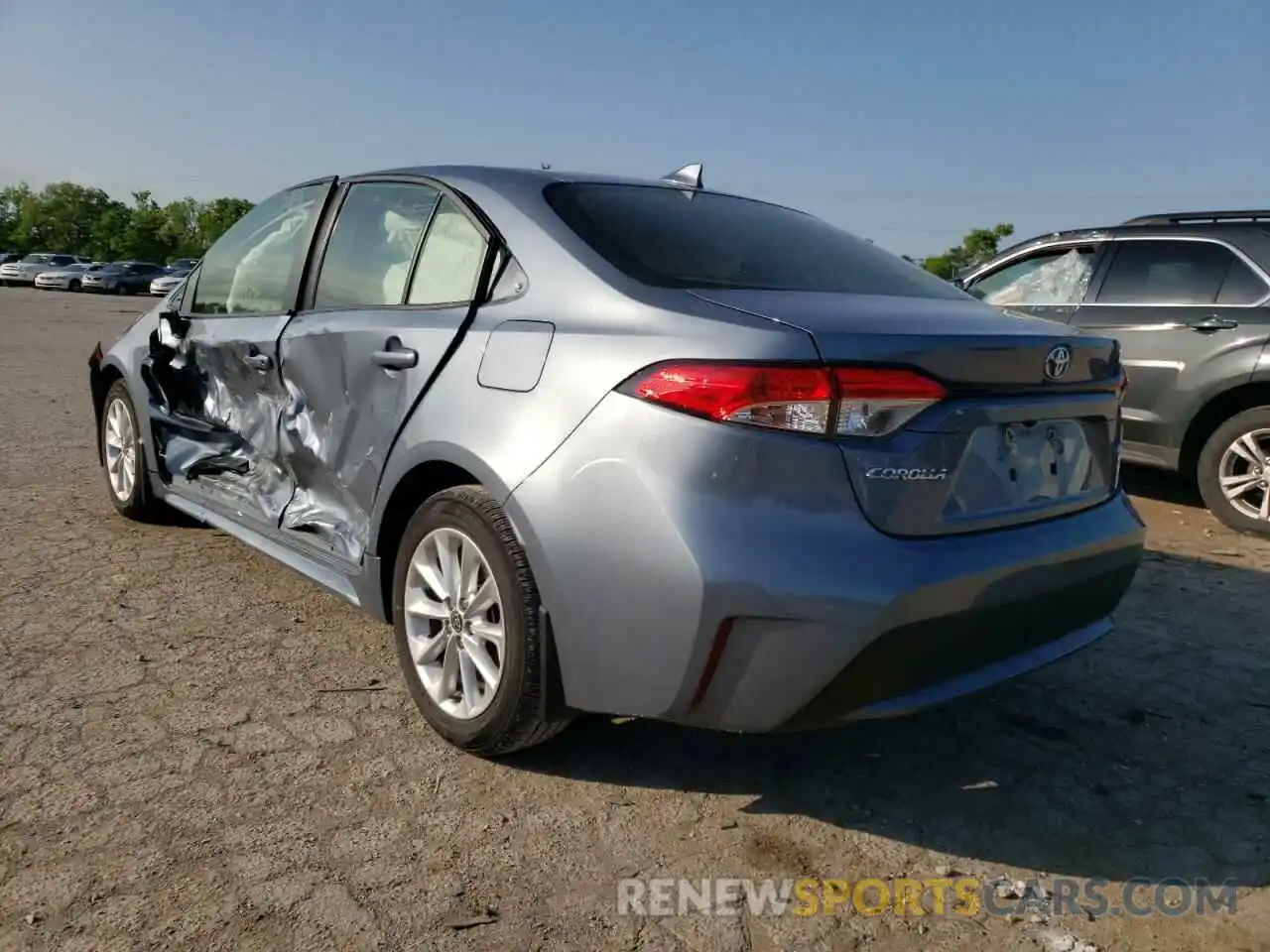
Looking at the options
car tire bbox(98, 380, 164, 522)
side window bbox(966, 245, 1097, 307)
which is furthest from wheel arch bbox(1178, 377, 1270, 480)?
car tire bbox(98, 380, 164, 522)

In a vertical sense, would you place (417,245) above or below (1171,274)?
below

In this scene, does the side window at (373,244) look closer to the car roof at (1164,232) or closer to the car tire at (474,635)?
the car tire at (474,635)

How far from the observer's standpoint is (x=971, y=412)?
7.47 feet

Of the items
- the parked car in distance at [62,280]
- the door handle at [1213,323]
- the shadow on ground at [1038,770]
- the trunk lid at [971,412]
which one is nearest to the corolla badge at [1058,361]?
the trunk lid at [971,412]

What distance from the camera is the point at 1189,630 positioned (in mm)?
3979

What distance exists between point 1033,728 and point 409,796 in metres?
1.89

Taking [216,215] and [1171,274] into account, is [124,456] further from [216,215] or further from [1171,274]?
[216,215]

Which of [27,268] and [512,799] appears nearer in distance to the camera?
[512,799]

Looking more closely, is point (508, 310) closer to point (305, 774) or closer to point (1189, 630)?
point (305, 774)

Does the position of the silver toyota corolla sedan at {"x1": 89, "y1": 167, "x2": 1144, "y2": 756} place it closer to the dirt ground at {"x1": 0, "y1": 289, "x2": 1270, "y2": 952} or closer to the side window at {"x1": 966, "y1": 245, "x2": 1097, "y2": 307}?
the dirt ground at {"x1": 0, "y1": 289, "x2": 1270, "y2": 952}

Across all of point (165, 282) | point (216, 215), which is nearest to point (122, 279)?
point (165, 282)

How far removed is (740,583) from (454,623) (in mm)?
965

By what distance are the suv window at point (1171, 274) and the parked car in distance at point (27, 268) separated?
49.3 m

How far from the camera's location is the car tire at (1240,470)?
5562 mm
